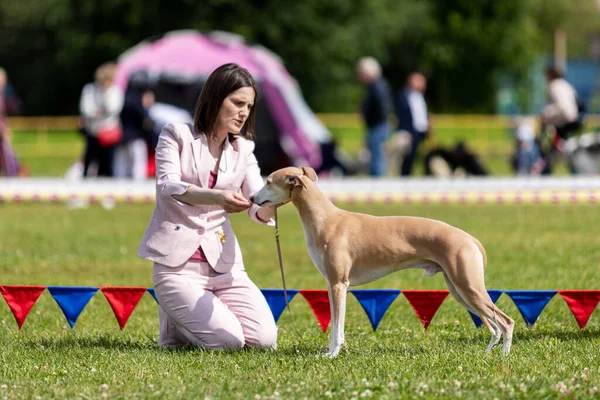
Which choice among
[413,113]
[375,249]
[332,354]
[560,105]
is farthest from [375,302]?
[560,105]

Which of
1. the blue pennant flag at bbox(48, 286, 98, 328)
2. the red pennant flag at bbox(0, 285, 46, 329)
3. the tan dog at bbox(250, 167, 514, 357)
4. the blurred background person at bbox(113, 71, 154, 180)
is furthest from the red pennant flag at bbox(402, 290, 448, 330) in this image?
the blurred background person at bbox(113, 71, 154, 180)

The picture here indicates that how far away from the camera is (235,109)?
5.53 metres

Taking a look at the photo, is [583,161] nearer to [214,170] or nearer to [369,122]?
[369,122]

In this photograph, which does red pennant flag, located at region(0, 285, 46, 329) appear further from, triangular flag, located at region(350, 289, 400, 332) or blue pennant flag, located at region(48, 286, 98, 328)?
triangular flag, located at region(350, 289, 400, 332)

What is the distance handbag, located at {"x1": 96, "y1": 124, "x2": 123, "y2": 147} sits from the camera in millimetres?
15034

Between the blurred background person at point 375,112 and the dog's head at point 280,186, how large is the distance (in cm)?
1156

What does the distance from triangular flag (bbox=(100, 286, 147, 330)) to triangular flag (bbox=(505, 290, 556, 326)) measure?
7.18ft

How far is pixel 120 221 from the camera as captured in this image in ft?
41.3

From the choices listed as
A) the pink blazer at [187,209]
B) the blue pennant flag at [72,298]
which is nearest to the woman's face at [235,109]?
the pink blazer at [187,209]

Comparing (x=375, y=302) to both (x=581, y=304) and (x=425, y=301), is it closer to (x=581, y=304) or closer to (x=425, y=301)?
(x=425, y=301)

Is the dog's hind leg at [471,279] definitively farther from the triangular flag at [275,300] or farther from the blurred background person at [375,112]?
the blurred background person at [375,112]

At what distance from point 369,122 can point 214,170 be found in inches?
449

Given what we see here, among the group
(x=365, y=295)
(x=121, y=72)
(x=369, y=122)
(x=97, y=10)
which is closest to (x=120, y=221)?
(x=369, y=122)

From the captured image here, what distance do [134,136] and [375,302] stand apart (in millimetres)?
9684
